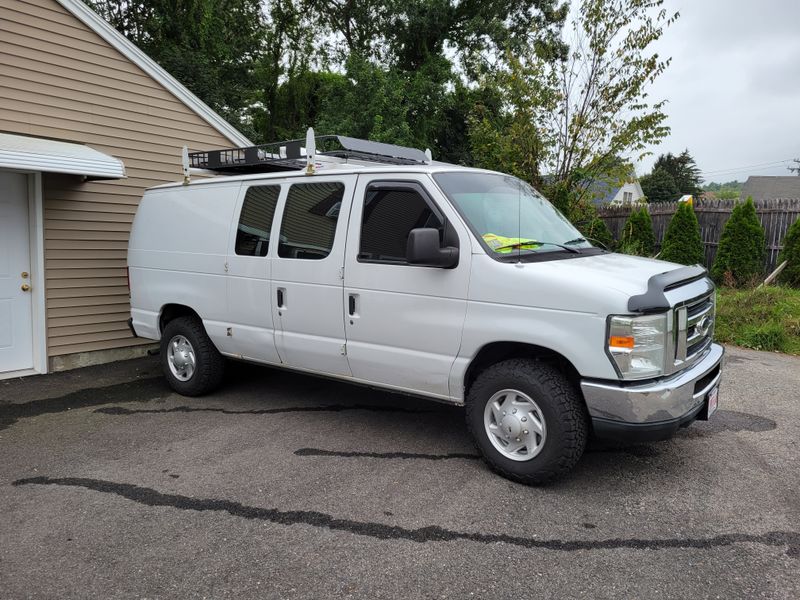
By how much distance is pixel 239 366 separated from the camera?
6.72 m

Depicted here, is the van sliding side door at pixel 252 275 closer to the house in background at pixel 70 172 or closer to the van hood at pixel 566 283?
the van hood at pixel 566 283

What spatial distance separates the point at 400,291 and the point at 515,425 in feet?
4.07

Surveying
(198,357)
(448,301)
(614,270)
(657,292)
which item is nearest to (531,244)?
(614,270)

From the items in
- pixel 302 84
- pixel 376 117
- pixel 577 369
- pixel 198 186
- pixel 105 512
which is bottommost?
pixel 105 512

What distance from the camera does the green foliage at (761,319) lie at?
8391 millimetres

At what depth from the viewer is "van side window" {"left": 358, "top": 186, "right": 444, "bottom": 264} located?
167 inches

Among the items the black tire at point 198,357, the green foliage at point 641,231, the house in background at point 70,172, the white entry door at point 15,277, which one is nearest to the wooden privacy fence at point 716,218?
the green foliage at point 641,231

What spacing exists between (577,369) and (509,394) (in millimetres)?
508

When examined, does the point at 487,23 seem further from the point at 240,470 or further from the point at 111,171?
the point at 240,470

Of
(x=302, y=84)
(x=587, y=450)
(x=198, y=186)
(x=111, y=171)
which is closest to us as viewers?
(x=587, y=450)

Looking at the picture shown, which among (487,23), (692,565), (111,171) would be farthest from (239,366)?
(487,23)

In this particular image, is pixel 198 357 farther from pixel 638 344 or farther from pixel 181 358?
pixel 638 344

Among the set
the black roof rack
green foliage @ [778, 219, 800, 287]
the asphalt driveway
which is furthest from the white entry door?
green foliage @ [778, 219, 800, 287]

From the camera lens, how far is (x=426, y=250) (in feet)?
12.6
